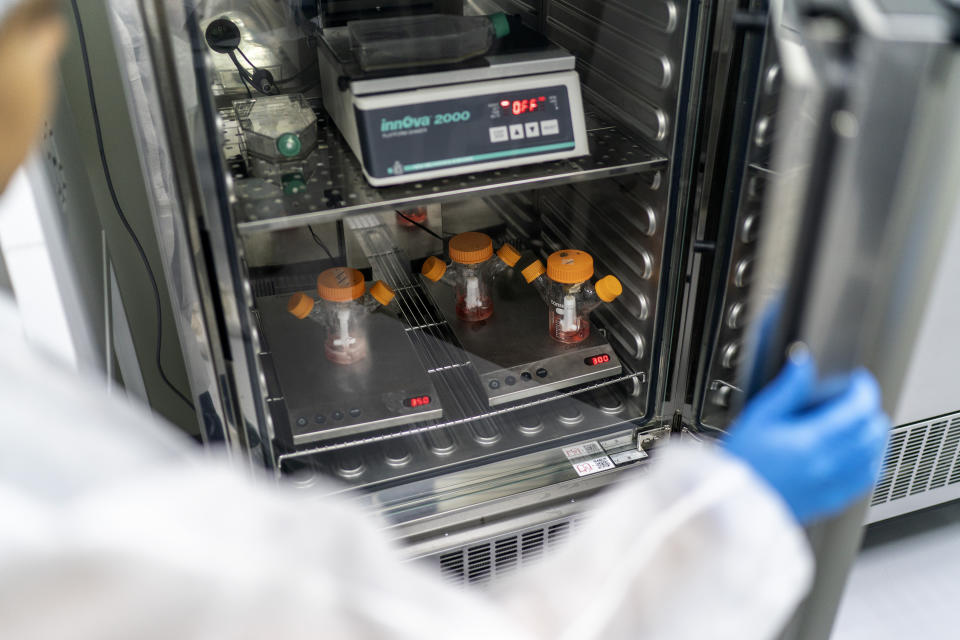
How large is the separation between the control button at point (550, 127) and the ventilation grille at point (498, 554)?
72 cm

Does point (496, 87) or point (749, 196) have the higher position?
point (496, 87)

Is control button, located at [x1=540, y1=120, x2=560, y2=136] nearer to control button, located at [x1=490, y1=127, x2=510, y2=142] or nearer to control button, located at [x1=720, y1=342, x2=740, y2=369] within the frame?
control button, located at [x1=490, y1=127, x2=510, y2=142]

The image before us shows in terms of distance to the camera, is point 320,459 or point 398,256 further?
point 398,256

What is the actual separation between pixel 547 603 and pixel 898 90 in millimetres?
483

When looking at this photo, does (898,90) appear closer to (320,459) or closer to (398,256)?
(320,459)

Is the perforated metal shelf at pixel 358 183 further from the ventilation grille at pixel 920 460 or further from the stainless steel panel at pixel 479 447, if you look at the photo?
the ventilation grille at pixel 920 460

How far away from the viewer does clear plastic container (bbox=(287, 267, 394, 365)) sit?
58.4 inches

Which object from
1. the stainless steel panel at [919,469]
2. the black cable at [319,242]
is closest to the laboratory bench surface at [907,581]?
the stainless steel panel at [919,469]

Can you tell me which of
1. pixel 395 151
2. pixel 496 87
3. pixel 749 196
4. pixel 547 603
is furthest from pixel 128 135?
pixel 547 603

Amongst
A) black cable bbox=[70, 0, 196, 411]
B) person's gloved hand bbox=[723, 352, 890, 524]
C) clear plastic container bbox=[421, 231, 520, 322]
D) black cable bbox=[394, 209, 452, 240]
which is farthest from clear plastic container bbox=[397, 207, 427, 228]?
person's gloved hand bbox=[723, 352, 890, 524]

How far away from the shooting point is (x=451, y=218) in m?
1.80

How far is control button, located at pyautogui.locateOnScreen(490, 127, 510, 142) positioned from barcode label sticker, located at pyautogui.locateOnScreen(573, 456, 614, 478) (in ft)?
2.09

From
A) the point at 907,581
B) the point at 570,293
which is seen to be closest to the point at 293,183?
the point at 570,293

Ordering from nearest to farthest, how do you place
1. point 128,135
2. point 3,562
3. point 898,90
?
point 3,562 < point 898,90 < point 128,135
